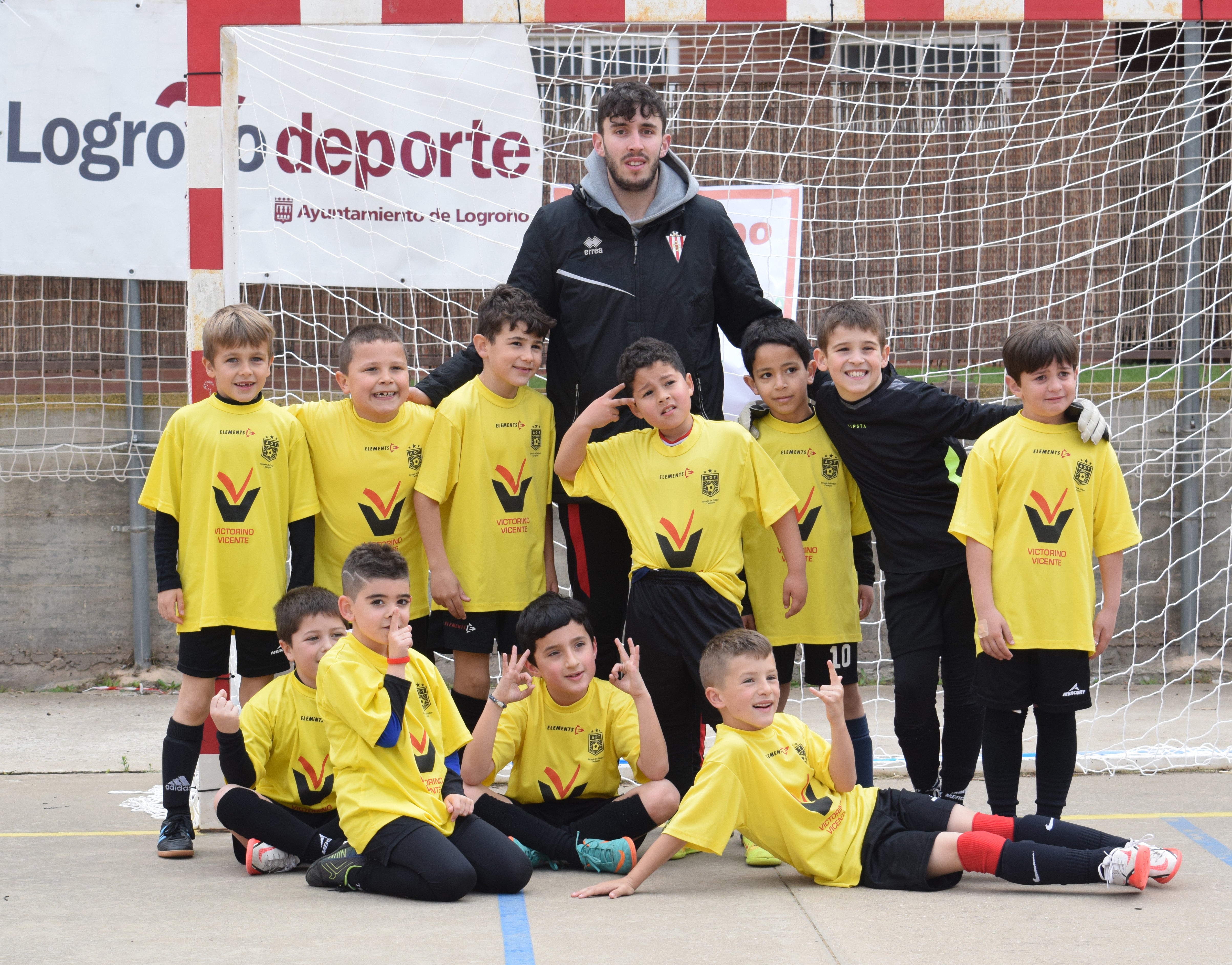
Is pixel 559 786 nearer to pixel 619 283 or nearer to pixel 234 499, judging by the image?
pixel 234 499

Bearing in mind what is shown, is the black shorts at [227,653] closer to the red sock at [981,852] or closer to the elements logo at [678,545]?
the elements logo at [678,545]

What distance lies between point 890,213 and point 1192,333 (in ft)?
5.34

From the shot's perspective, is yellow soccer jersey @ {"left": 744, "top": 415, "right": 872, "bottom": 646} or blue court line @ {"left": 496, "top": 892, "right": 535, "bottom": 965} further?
yellow soccer jersey @ {"left": 744, "top": 415, "right": 872, "bottom": 646}

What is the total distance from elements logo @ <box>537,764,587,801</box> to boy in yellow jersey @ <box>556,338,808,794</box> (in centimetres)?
30

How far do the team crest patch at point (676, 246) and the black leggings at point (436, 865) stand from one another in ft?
6.56

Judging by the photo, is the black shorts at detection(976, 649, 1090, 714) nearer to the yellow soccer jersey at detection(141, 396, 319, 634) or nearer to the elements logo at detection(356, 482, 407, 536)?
the elements logo at detection(356, 482, 407, 536)

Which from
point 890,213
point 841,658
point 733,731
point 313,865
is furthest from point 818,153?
point 313,865

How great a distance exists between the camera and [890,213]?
6340 mm

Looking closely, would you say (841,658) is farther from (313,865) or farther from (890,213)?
(890,213)

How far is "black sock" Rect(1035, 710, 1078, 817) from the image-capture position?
3.76 meters

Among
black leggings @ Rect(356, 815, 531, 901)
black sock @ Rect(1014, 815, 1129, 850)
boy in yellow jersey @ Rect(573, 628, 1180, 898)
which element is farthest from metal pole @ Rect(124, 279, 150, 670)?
black sock @ Rect(1014, 815, 1129, 850)

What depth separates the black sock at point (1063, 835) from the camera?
3.36m

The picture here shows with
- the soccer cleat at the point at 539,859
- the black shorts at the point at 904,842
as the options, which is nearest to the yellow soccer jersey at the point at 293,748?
the soccer cleat at the point at 539,859

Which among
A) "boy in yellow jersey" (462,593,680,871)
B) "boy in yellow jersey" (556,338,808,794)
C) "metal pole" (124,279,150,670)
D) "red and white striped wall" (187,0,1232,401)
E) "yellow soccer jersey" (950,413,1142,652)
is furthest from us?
"metal pole" (124,279,150,670)
